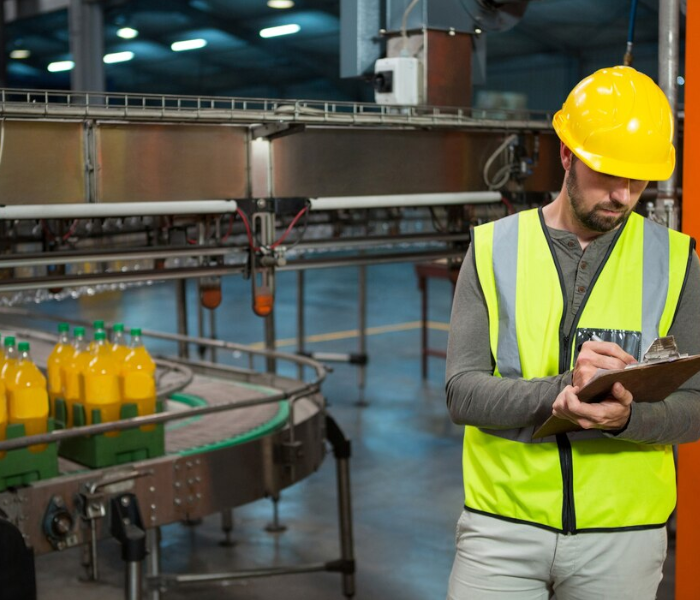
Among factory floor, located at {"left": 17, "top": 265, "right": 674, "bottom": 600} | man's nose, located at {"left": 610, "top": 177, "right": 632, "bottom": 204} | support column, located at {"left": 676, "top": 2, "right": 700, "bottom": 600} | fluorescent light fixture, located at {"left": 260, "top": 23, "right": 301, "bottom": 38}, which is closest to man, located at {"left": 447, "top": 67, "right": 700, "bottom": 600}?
man's nose, located at {"left": 610, "top": 177, "right": 632, "bottom": 204}

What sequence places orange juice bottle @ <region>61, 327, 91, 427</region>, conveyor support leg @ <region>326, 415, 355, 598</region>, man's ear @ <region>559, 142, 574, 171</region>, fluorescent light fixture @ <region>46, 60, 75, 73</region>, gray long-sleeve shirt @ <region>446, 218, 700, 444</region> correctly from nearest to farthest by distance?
gray long-sleeve shirt @ <region>446, 218, 700, 444</region>, man's ear @ <region>559, 142, 574, 171</region>, orange juice bottle @ <region>61, 327, 91, 427</region>, conveyor support leg @ <region>326, 415, 355, 598</region>, fluorescent light fixture @ <region>46, 60, 75, 73</region>

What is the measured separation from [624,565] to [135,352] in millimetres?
2058

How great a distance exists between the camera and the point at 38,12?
33.0 ft

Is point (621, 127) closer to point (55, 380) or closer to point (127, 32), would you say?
point (55, 380)

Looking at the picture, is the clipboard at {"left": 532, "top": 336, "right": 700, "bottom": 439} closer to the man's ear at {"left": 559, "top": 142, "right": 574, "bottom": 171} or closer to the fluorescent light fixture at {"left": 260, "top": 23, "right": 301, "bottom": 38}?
the man's ear at {"left": 559, "top": 142, "right": 574, "bottom": 171}

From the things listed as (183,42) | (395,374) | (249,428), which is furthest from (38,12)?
(183,42)

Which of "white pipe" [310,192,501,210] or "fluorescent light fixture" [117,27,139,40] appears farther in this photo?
"fluorescent light fixture" [117,27,139,40]

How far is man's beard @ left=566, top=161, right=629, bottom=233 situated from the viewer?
5.57ft

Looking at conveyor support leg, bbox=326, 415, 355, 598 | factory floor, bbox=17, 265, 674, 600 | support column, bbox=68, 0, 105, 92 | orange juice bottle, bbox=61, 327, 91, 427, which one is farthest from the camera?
support column, bbox=68, 0, 105, 92

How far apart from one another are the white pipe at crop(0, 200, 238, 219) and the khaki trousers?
1.58 m

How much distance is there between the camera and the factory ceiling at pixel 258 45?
18172mm

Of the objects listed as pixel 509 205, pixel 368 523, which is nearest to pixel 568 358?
pixel 509 205

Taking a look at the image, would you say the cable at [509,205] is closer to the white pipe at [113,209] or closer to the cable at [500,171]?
the cable at [500,171]

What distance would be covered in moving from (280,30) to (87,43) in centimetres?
1066
